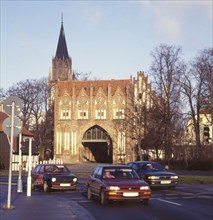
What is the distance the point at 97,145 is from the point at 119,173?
235 ft

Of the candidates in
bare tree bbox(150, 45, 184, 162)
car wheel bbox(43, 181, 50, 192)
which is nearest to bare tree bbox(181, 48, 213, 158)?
bare tree bbox(150, 45, 184, 162)

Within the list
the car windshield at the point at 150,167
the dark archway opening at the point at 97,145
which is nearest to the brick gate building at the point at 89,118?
the dark archway opening at the point at 97,145

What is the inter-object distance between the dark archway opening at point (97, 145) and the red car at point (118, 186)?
6634 cm

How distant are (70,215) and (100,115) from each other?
70.9m

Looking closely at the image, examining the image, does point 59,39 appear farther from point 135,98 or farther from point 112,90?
point 135,98

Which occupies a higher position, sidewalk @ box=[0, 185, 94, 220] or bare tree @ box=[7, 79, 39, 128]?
bare tree @ box=[7, 79, 39, 128]

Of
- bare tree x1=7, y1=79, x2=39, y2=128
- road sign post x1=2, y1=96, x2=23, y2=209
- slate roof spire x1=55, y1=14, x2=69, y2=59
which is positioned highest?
slate roof spire x1=55, y1=14, x2=69, y2=59

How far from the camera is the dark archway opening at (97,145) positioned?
281ft

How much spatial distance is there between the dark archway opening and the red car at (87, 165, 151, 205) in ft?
218

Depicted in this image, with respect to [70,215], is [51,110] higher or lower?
higher

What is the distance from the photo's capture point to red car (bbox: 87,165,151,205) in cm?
1638

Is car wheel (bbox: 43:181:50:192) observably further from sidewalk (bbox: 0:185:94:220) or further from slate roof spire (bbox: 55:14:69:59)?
slate roof spire (bbox: 55:14:69:59)

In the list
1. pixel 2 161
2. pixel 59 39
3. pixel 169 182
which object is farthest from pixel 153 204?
pixel 59 39

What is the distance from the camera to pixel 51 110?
3551 inches
